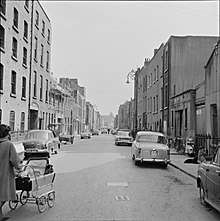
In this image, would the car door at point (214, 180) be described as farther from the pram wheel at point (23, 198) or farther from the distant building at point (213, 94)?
the distant building at point (213, 94)

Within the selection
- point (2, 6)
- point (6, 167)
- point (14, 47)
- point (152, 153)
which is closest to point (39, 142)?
point (152, 153)

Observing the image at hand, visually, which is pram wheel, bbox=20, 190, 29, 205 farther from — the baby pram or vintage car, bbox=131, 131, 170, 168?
vintage car, bbox=131, 131, 170, 168

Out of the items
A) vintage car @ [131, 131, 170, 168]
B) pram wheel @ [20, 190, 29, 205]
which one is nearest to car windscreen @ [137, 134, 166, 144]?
vintage car @ [131, 131, 170, 168]

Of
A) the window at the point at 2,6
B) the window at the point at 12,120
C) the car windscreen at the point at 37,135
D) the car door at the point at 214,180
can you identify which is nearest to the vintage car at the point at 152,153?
the car windscreen at the point at 37,135

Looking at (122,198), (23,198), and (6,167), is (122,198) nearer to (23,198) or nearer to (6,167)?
(23,198)

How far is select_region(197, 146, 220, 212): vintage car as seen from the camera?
6934 millimetres

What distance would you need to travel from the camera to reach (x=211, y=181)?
7336mm

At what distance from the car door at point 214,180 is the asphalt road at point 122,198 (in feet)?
1.53

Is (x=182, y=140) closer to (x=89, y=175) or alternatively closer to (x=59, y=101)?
(x=89, y=175)

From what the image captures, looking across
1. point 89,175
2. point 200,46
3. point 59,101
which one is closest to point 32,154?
point 89,175

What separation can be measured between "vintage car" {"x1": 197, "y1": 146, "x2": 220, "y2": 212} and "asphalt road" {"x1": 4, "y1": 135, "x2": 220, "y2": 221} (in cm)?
32

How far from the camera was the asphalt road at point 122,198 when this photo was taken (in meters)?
7.17

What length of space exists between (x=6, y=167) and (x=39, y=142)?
13.5 m

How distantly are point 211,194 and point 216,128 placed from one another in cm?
1198
